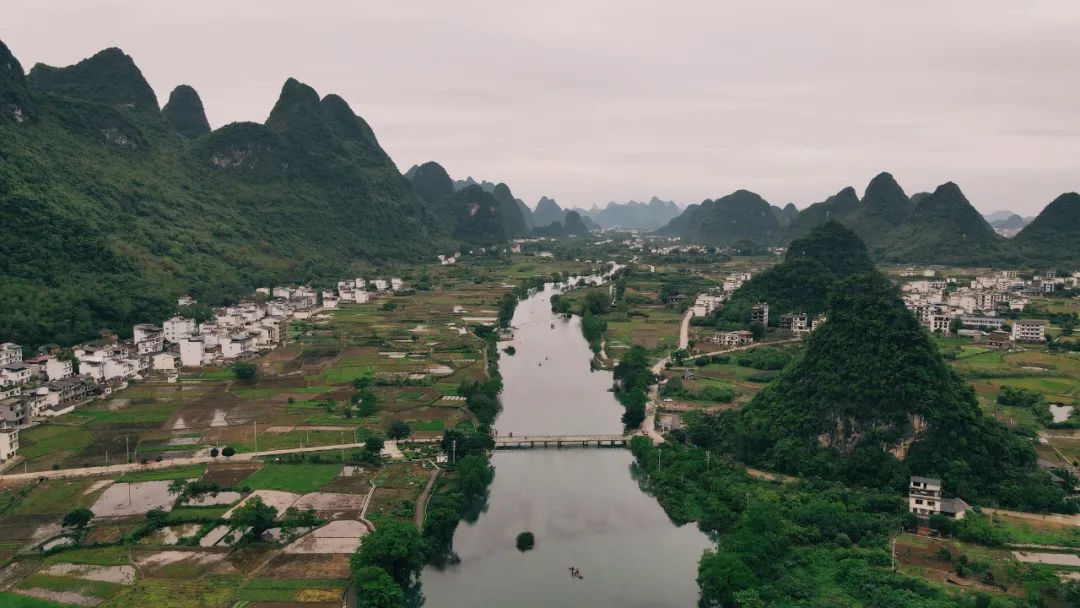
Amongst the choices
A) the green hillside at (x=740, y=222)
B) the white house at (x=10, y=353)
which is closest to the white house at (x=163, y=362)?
the white house at (x=10, y=353)

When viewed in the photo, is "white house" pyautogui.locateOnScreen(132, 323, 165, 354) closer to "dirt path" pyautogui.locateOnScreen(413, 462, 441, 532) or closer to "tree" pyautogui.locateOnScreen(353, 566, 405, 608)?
"dirt path" pyautogui.locateOnScreen(413, 462, 441, 532)

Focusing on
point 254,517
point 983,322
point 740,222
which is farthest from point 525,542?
point 740,222

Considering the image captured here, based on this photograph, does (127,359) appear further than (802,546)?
Yes

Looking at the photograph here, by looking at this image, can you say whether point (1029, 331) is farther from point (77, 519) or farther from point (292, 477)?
point (77, 519)

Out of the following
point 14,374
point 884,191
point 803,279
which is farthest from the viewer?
point 884,191

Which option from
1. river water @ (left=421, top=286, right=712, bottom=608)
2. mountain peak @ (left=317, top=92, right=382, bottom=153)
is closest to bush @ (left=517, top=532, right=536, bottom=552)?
river water @ (left=421, top=286, right=712, bottom=608)

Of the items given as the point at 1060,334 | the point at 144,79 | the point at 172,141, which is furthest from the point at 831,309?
A: the point at 144,79
